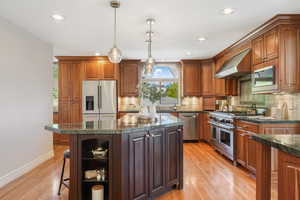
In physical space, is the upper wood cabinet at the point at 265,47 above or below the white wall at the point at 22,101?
above

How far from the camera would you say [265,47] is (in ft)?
11.6

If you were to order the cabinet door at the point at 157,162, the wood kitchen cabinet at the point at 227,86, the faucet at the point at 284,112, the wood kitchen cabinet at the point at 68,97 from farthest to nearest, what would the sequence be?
the wood kitchen cabinet at the point at 68,97 < the wood kitchen cabinet at the point at 227,86 < the faucet at the point at 284,112 < the cabinet door at the point at 157,162

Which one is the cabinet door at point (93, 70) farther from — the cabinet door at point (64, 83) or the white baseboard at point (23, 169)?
the white baseboard at point (23, 169)

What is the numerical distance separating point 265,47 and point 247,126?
Answer: 1.43 metres

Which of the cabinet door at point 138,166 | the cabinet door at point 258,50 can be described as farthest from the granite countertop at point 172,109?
the cabinet door at point 138,166

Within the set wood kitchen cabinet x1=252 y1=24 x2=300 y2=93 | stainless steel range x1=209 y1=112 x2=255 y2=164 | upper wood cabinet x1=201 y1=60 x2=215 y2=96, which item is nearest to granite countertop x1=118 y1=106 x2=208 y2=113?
upper wood cabinet x1=201 y1=60 x2=215 y2=96

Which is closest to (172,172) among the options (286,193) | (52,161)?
(286,193)

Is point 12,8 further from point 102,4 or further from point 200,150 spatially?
point 200,150

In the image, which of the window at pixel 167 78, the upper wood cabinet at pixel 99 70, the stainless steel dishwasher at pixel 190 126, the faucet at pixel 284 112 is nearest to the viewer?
the faucet at pixel 284 112

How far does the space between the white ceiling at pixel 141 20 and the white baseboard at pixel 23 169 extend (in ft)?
8.21

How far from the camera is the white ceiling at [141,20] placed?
2.76 meters

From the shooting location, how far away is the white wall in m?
3.20

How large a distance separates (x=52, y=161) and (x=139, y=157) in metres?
2.85

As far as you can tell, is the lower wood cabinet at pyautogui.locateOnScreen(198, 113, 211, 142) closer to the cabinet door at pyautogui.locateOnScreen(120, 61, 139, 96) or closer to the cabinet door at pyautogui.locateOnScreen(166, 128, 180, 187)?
the cabinet door at pyautogui.locateOnScreen(120, 61, 139, 96)
